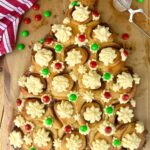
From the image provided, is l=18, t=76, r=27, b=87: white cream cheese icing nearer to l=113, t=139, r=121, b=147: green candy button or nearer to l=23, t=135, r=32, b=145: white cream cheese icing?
l=23, t=135, r=32, b=145: white cream cheese icing

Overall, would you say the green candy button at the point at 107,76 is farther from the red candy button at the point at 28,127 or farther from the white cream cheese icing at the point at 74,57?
the red candy button at the point at 28,127

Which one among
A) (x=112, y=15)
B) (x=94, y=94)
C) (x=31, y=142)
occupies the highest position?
(x=112, y=15)

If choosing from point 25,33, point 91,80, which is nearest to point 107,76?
point 91,80

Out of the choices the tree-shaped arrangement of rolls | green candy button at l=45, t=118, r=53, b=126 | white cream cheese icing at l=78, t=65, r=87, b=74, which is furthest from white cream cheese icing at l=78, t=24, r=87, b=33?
green candy button at l=45, t=118, r=53, b=126

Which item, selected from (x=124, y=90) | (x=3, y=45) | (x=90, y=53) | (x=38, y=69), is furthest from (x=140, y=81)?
(x=3, y=45)

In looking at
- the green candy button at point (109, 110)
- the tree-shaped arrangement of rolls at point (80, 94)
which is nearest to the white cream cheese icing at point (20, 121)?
the tree-shaped arrangement of rolls at point (80, 94)

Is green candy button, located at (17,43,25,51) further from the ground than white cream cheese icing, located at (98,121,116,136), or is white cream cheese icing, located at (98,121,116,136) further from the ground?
green candy button, located at (17,43,25,51)

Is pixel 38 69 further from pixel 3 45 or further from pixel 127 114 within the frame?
pixel 127 114
